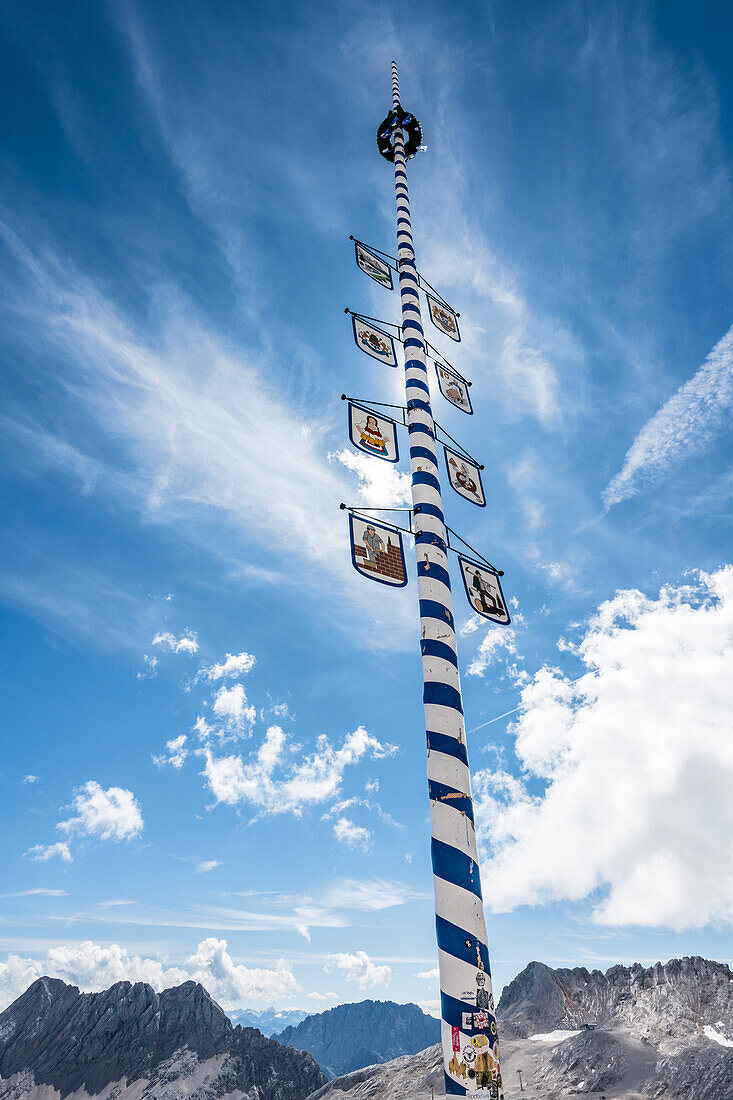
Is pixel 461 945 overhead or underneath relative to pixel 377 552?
underneath

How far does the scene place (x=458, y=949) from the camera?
11.3 metres

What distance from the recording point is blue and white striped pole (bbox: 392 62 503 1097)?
10.7 m

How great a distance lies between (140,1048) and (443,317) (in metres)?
110

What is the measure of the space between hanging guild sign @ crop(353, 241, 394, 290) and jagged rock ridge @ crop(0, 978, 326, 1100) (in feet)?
331

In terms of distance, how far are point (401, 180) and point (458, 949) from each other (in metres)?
25.6

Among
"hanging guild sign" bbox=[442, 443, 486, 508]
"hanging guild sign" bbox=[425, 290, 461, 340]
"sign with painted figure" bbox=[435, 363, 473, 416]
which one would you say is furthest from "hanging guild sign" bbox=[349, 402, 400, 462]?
"hanging guild sign" bbox=[425, 290, 461, 340]

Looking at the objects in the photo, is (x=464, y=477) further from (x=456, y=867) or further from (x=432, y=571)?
(x=456, y=867)

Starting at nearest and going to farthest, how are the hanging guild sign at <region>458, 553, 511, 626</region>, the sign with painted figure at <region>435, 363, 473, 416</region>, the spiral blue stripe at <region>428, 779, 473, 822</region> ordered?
the spiral blue stripe at <region>428, 779, 473, 822</region>, the hanging guild sign at <region>458, 553, 511, 626</region>, the sign with painted figure at <region>435, 363, 473, 416</region>

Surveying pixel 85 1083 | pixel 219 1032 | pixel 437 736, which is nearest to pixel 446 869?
pixel 437 736

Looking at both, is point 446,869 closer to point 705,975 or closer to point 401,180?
point 401,180

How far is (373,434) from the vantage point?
61.1 feet

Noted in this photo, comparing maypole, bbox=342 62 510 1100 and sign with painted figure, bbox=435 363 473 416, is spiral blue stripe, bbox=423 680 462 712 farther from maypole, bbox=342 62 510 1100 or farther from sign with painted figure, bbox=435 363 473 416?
sign with painted figure, bbox=435 363 473 416

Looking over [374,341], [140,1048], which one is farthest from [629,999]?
[374,341]

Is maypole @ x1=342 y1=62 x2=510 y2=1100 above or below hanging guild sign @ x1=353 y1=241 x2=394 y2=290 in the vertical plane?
below
